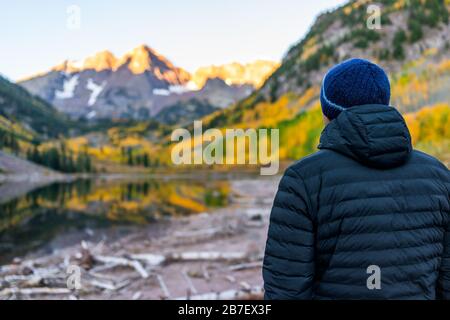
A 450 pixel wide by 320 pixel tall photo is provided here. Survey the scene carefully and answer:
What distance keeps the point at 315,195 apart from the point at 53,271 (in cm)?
1767

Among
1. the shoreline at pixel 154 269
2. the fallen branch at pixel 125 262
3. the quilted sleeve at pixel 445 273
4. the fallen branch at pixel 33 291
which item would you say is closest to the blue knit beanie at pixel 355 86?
the quilted sleeve at pixel 445 273

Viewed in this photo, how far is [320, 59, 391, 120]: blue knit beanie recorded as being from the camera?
9.25 feet

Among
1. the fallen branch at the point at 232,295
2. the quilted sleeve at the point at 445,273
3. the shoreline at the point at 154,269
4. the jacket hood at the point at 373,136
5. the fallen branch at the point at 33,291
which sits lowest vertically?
the shoreline at the point at 154,269

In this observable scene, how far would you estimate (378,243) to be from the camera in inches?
103

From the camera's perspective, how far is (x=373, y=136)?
256 cm

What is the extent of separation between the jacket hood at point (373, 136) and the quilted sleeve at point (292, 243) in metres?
0.38

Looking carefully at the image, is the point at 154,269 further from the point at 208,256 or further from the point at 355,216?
the point at 355,216

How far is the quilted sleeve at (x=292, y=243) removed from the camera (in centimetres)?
264

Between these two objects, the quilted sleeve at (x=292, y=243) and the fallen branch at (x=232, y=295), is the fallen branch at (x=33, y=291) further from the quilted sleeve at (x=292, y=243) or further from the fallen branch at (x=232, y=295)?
the quilted sleeve at (x=292, y=243)

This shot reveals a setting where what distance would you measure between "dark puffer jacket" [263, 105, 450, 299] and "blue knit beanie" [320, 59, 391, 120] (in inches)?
6.5

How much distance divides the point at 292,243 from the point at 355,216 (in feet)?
1.42
